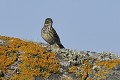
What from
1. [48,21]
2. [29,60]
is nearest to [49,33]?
[48,21]

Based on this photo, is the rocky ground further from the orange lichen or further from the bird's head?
the bird's head

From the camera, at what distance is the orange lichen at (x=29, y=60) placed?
8.71 m

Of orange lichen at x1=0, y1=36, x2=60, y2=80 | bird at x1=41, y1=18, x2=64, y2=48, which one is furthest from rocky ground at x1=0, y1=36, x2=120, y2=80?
bird at x1=41, y1=18, x2=64, y2=48

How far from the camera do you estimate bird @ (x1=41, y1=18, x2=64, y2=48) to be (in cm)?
1474

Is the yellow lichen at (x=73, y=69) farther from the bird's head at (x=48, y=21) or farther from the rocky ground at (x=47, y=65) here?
the bird's head at (x=48, y=21)

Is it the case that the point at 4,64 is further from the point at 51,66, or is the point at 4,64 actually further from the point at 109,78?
the point at 109,78

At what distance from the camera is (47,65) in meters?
8.90

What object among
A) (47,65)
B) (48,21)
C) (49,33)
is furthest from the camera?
(48,21)

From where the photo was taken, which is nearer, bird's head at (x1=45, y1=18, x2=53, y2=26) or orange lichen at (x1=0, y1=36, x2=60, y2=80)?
orange lichen at (x1=0, y1=36, x2=60, y2=80)

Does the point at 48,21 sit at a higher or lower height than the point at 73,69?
higher

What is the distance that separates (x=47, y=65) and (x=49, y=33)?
20.8 feet

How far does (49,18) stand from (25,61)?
23.8ft

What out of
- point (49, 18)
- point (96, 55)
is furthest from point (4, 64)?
point (49, 18)

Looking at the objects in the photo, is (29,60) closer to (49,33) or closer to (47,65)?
(47,65)
